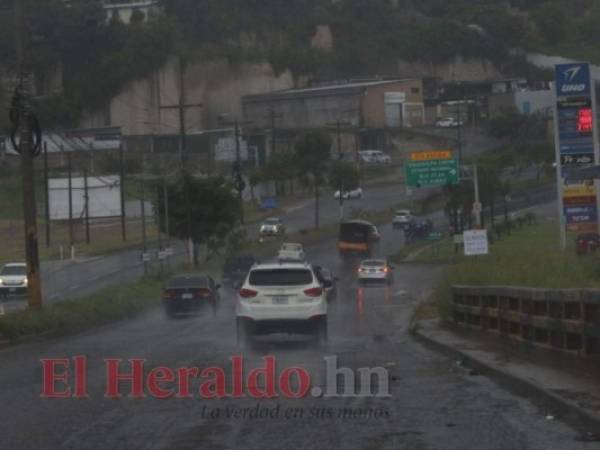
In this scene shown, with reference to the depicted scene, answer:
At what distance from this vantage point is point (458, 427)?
13336 mm

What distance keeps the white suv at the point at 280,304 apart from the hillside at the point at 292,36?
277 feet

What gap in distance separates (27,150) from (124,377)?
1345 cm

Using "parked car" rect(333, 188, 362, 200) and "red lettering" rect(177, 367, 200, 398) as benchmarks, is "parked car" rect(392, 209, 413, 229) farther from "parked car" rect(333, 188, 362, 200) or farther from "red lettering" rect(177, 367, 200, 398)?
"red lettering" rect(177, 367, 200, 398)

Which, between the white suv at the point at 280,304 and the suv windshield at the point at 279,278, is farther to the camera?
the suv windshield at the point at 279,278

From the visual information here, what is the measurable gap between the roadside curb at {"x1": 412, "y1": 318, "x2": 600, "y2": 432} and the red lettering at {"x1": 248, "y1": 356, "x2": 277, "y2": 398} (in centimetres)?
303

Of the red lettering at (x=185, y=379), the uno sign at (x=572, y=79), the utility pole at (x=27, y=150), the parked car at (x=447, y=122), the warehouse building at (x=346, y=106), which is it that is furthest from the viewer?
the warehouse building at (x=346, y=106)

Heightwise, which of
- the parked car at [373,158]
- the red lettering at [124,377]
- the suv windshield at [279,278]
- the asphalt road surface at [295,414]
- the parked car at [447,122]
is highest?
the parked car at [447,122]

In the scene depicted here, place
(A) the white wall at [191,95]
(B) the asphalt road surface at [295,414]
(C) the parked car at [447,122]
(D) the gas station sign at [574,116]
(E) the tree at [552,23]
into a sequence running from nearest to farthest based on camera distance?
(B) the asphalt road surface at [295,414]
(D) the gas station sign at [574,116]
(A) the white wall at [191,95]
(C) the parked car at [447,122]
(E) the tree at [552,23]

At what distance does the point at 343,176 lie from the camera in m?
98.0

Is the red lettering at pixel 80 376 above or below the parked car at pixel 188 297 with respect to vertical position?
below

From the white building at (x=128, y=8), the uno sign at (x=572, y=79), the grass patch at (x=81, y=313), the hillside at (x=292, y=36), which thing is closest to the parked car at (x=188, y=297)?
the grass patch at (x=81, y=313)

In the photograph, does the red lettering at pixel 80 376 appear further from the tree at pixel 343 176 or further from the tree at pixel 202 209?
the tree at pixel 343 176

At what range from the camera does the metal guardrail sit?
1723 cm

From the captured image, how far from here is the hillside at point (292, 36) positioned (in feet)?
432
